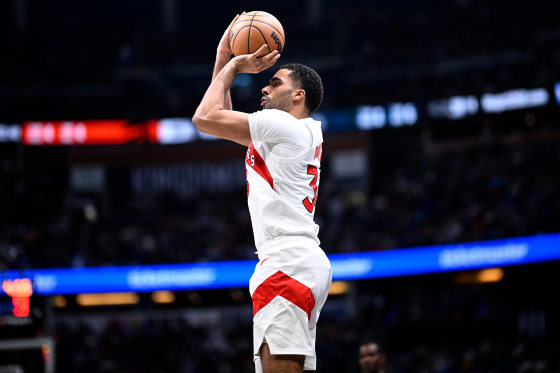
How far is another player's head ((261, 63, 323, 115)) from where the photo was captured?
367cm

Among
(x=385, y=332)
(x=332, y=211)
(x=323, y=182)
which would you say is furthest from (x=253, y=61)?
(x=323, y=182)

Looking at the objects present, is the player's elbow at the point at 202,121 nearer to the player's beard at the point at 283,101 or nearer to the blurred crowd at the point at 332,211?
the player's beard at the point at 283,101

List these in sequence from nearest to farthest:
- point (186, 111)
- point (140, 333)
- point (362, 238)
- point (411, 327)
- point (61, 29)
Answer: point (411, 327) < point (362, 238) < point (140, 333) < point (186, 111) < point (61, 29)

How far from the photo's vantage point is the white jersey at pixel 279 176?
3471 millimetres

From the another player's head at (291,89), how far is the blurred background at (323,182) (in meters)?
13.0

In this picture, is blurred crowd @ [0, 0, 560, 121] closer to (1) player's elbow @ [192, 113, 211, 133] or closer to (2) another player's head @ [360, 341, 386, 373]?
(2) another player's head @ [360, 341, 386, 373]

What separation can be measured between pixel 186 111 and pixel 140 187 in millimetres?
4774

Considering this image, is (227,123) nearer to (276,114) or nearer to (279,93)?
(276,114)

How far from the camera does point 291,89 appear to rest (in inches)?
145

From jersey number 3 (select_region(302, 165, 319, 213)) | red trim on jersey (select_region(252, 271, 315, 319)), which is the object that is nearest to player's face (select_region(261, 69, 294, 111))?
jersey number 3 (select_region(302, 165, 319, 213))

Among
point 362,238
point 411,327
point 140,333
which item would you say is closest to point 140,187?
point 140,333

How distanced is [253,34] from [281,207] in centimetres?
99

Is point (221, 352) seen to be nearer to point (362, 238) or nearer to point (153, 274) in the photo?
point (153, 274)

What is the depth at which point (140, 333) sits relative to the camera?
909 inches
